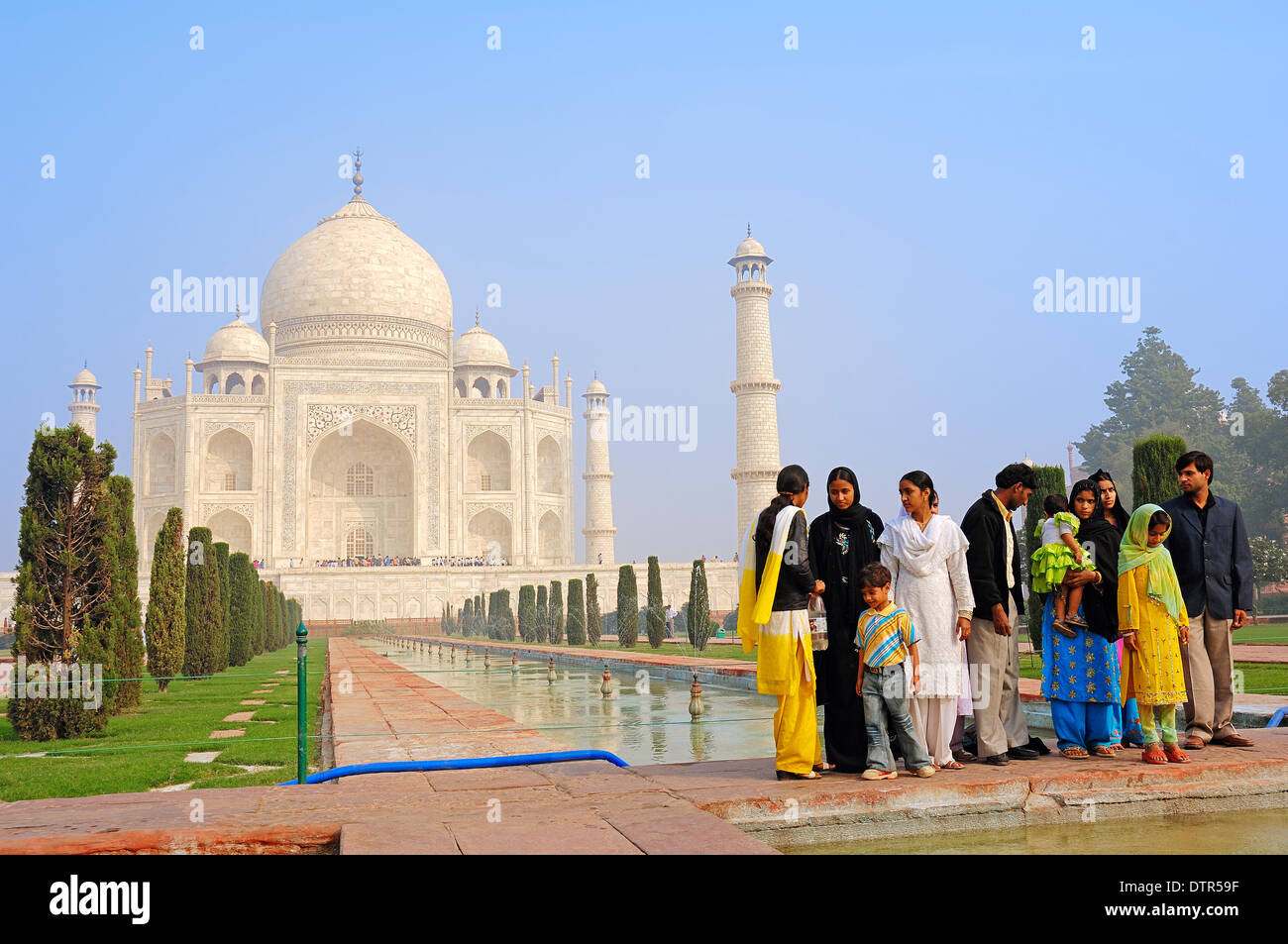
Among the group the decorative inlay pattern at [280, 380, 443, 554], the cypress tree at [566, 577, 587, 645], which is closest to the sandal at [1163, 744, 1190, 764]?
the cypress tree at [566, 577, 587, 645]

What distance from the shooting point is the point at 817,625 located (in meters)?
4.05

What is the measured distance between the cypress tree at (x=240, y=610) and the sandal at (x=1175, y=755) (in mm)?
13026

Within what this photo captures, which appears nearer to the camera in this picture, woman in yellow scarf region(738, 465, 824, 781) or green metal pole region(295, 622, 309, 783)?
woman in yellow scarf region(738, 465, 824, 781)

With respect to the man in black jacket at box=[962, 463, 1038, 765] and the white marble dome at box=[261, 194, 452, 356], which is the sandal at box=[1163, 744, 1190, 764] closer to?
the man in black jacket at box=[962, 463, 1038, 765]

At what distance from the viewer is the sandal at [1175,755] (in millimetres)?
3994

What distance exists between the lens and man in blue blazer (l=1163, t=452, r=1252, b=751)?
4.56 metres

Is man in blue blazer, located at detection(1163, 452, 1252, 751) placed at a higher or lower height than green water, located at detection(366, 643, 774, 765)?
higher

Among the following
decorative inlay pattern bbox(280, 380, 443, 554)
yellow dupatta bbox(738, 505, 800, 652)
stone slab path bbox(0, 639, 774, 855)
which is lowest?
stone slab path bbox(0, 639, 774, 855)

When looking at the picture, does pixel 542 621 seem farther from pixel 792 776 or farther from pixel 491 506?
pixel 792 776

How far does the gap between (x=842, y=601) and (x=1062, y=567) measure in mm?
1001

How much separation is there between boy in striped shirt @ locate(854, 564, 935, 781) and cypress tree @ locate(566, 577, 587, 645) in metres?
17.6

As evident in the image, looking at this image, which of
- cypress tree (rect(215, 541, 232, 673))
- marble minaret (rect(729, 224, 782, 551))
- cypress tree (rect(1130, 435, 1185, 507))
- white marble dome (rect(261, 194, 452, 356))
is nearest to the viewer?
cypress tree (rect(1130, 435, 1185, 507))

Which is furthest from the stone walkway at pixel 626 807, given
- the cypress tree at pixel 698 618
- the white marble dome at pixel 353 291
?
the white marble dome at pixel 353 291
